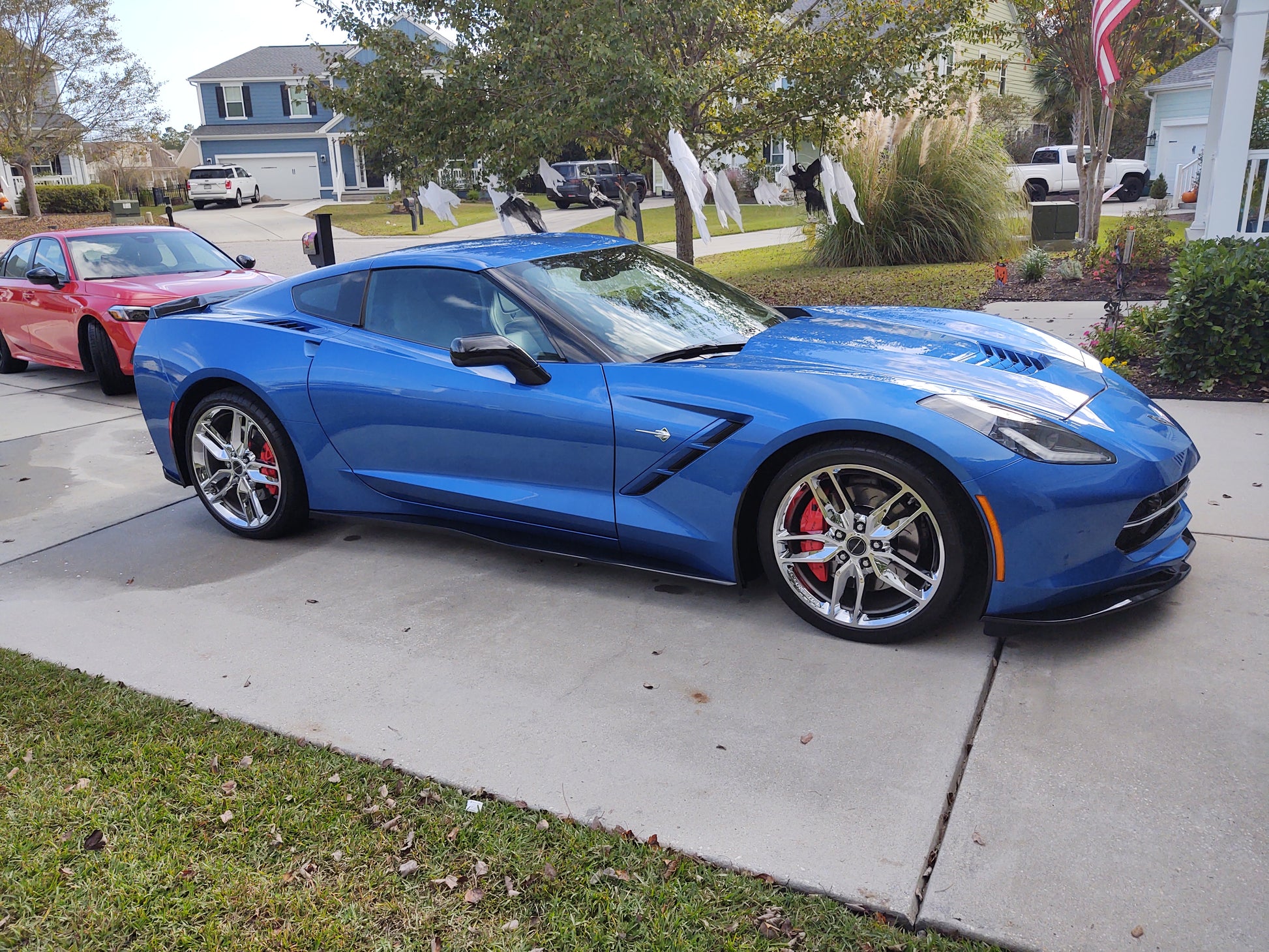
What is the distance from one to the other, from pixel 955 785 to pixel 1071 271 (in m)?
9.58

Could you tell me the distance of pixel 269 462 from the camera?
4.87 metres

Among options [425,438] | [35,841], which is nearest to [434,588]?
[425,438]

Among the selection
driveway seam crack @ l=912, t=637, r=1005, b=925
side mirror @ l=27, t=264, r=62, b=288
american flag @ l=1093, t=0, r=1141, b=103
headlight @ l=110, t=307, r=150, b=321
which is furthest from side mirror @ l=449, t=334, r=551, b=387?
american flag @ l=1093, t=0, r=1141, b=103

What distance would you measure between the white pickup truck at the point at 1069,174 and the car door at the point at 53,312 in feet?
81.1

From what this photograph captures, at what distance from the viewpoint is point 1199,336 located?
659 centimetres

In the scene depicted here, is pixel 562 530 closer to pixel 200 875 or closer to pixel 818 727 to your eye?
pixel 818 727

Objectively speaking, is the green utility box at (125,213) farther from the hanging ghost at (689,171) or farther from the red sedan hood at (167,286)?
the hanging ghost at (689,171)

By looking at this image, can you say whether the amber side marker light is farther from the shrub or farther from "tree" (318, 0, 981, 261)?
the shrub

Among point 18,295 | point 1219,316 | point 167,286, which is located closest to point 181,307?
point 167,286

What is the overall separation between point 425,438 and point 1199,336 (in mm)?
5109

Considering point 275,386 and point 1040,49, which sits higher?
point 1040,49

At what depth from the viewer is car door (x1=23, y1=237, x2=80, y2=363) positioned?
873 centimetres

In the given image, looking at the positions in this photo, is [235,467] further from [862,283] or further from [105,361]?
[862,283]

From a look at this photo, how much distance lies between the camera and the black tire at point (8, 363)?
9969 mm
